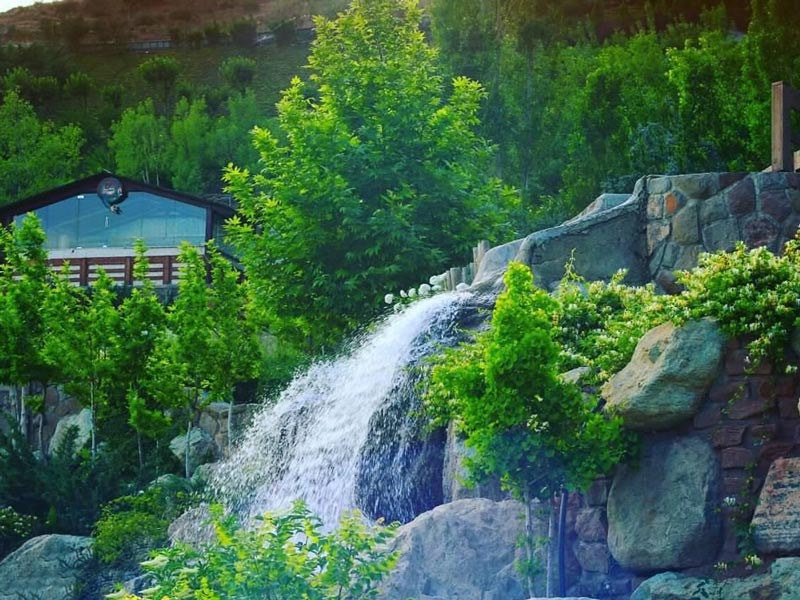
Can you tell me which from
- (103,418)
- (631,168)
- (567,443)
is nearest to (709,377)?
Result: (567,443)

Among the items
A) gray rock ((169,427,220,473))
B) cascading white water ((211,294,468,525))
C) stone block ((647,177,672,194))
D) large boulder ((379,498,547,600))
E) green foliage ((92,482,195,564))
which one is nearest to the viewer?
large boulder ((379,498,547,600))

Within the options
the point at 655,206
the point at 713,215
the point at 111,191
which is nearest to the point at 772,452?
the point at 713,215

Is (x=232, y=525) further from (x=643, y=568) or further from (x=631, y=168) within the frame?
(x=631, y=168)

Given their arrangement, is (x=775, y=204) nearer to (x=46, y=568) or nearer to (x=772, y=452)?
(x=772, y=452)

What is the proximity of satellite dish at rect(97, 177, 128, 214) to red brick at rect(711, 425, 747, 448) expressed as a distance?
33.3 meters

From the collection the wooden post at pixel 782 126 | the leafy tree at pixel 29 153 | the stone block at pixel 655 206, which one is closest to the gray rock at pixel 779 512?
the stone block at pixel 655 206

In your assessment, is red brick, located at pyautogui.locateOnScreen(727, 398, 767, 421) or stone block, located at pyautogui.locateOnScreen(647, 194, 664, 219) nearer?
red brick, located at pyautogui.locateOnScreen(727, 398, 767, 421)

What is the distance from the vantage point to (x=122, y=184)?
41.4m

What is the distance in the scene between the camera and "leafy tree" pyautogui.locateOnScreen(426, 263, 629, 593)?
9867 mm

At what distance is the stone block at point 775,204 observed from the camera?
1389cm

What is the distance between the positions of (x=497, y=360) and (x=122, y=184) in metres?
32.9

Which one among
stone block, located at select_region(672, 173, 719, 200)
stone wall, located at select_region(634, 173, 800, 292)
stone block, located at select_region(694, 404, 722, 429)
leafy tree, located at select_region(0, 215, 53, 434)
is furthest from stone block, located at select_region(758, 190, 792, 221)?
leafy tree, located at select_region(0, 215, 53, 434)

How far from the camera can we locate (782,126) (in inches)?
563

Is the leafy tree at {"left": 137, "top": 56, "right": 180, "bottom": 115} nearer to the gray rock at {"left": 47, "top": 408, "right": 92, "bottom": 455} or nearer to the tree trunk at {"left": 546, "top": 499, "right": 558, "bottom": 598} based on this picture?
the gray rock at {"left": 47, "top": 408, "right": 92, "bottom": 455}
